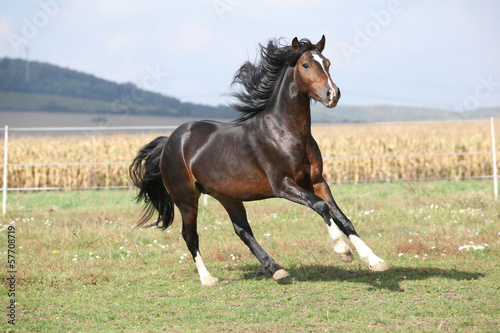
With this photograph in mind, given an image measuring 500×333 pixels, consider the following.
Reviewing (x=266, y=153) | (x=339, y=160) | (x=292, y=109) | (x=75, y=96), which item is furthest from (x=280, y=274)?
(x=75, y=96)

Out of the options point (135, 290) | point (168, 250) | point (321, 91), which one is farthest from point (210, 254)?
point (321, 91)

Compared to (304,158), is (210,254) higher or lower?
lower

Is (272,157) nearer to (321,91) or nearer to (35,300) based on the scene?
(321,91)

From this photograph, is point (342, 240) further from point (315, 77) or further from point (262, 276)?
point (262, 276)

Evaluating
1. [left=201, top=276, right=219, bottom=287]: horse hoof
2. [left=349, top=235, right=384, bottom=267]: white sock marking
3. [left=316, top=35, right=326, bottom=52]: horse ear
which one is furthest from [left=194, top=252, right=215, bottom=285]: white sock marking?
[left=316, top=35, right=326, bottom=52]: horse ear

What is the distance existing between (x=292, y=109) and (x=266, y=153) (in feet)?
1.74

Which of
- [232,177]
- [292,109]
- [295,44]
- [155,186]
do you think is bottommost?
[155,186]

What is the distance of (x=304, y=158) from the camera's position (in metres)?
5.29

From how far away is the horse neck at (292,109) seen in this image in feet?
17.4

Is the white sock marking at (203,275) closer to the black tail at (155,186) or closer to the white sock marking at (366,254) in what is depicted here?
the black tail at (155,186)

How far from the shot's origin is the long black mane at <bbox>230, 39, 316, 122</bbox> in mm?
5605

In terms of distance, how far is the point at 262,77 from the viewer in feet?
19.3

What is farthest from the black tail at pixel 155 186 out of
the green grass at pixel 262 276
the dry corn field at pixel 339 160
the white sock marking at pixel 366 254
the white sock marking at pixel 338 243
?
the dry corn field at pixel 339 160

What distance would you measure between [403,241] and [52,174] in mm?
13352
